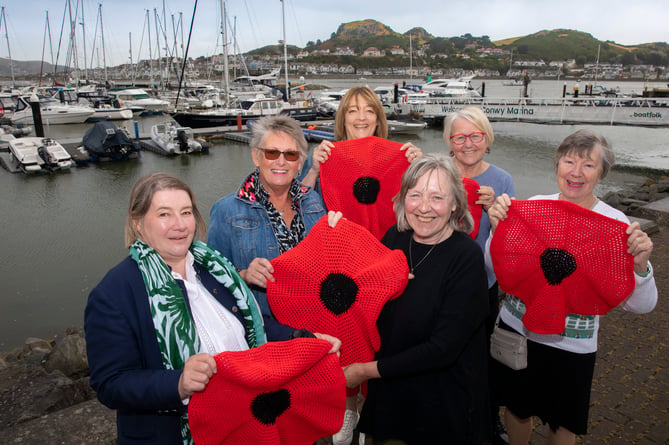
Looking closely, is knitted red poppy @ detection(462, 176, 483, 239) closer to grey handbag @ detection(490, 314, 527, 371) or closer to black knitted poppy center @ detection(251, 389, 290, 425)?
grey handbag @ detection(490, 314, 527, 371)

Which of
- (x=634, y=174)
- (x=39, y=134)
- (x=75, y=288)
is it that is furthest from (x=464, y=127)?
(x=39, y=134)

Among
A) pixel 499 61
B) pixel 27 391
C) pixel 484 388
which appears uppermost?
pixel 499 61

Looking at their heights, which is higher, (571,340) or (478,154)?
(478,154)

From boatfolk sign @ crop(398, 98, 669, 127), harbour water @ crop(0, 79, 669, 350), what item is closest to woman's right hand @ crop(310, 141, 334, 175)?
harbour water @ crop(0, 79, 669, 350)

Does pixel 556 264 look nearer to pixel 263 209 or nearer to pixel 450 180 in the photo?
pixel 450 180

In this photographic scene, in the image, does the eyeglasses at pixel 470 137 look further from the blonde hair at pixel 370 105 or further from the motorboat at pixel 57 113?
the motorboat at pixel 57 113

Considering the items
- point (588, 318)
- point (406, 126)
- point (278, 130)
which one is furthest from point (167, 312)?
point (406, 126)

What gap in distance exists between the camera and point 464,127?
114 inches

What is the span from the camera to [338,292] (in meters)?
A: 2.16

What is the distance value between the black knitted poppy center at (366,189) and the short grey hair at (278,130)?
483mm

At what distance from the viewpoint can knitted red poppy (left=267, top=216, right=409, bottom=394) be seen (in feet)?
6.98

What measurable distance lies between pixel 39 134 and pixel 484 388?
95.7ft

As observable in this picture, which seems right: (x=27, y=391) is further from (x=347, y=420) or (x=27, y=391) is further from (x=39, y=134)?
(x=39, y=134)

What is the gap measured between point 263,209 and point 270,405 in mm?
1148
